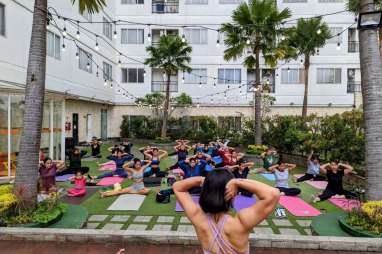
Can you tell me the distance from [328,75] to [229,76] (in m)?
8.38

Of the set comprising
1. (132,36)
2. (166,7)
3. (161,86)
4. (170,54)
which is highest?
(166,7)

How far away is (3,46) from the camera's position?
13.3 metres

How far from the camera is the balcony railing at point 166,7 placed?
27625mm

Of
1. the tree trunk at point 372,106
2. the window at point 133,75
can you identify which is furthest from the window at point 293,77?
the tree trunk at point 372,106

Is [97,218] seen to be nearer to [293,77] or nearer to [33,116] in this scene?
[33,116]

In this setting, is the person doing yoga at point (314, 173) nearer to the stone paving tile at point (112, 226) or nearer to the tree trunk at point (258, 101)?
the tree trunk at point (258, 101)

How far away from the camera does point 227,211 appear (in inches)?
88.3

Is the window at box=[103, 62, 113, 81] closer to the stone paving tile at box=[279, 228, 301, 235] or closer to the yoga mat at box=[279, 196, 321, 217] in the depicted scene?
the yoga mat at box=[279, 196, 321, 217]

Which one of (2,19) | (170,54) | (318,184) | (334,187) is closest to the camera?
(334,187)

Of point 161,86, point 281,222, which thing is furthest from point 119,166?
point 161,86

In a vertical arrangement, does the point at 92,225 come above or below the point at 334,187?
below

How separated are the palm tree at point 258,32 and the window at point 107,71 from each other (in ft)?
39.7

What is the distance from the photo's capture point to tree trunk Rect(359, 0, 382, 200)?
6.02 m

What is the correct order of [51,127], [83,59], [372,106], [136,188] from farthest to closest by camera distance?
[83,59] → [51,127] → [136,188] → [372,106]
